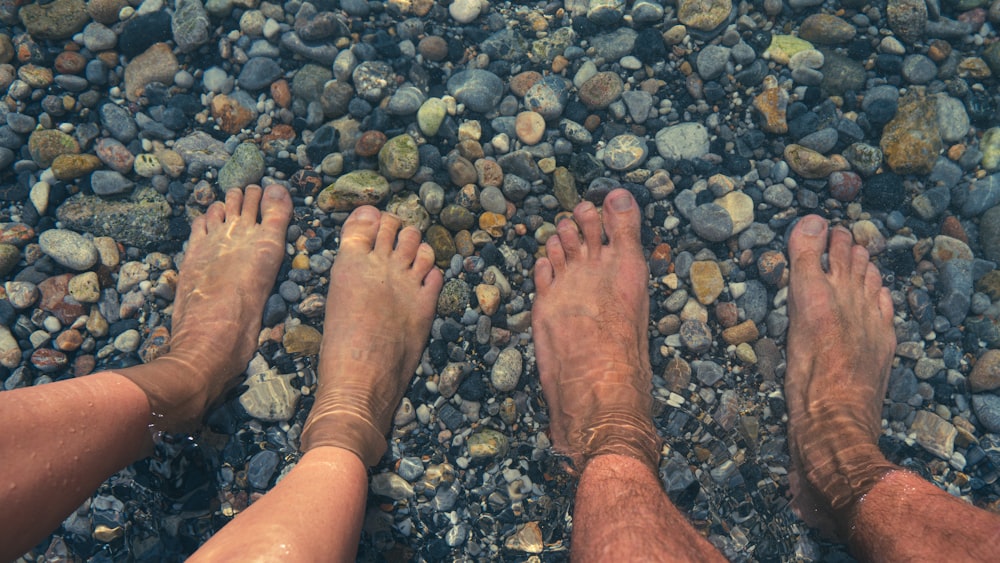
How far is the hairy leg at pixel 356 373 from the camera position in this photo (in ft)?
7.34

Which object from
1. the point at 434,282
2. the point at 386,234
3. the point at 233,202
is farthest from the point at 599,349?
the point at 233,202

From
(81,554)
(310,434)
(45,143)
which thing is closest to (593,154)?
(310,434)

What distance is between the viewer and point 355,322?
3.09 m

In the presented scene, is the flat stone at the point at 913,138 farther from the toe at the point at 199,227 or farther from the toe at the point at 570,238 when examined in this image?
the toe at the point at 199,227

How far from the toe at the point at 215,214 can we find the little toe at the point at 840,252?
3.38m

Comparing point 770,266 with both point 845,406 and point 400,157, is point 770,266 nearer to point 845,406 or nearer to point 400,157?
point 845,406

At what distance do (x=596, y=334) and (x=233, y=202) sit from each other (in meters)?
2.17

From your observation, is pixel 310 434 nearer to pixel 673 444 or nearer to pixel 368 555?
pixel 368 555

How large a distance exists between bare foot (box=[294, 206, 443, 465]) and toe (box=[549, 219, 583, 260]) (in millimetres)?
713

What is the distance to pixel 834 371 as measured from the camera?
2988 millimetres

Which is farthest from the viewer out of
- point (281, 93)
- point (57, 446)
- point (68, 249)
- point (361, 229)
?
point (281, 93)

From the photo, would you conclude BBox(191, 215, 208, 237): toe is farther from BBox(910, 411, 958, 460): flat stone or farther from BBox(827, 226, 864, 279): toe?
BBox(910, 411, 958, 460): flat stone

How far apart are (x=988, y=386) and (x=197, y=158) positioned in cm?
435

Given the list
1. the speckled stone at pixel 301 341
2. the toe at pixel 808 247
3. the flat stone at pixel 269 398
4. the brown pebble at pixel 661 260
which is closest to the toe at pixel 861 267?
the toe at pixel 808 247
